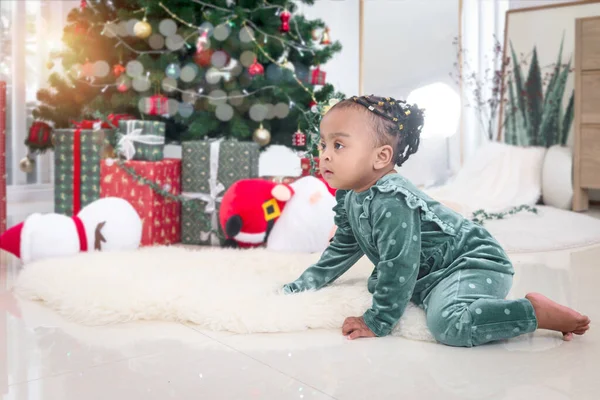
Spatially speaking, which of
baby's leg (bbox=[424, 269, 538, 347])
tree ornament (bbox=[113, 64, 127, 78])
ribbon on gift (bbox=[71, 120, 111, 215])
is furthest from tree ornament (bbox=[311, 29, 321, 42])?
baby's leg (bbox=[424, 269, 538, 347])

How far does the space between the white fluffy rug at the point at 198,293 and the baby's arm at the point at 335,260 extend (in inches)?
1.2

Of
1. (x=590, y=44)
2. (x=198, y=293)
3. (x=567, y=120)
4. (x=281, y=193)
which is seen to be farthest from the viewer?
(x=567, y=120)

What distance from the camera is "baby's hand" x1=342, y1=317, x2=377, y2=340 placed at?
1.09m

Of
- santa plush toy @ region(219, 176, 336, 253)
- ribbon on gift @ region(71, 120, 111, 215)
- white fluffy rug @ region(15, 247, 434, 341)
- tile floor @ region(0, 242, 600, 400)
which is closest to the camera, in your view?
tile floor @ region(0, 242, 600, 400)

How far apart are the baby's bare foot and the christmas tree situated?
1384 mm

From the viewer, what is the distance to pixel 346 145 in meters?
1.11

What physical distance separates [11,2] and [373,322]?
3184 mm

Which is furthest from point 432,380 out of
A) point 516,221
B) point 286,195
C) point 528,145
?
point 528,145

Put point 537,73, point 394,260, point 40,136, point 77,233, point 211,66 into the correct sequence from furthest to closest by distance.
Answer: point 537,73, point 40,136, point 211,66, point 77,233, point 394,260

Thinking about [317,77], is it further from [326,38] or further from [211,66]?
[211,66]

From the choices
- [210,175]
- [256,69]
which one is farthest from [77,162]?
[256,69]

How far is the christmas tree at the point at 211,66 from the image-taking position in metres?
2.38

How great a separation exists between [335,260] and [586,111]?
93.3 inches

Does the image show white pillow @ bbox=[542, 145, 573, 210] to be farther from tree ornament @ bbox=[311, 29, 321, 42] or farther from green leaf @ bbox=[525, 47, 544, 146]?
tree ornament @ bbox=[311, 29, 321, 42]
